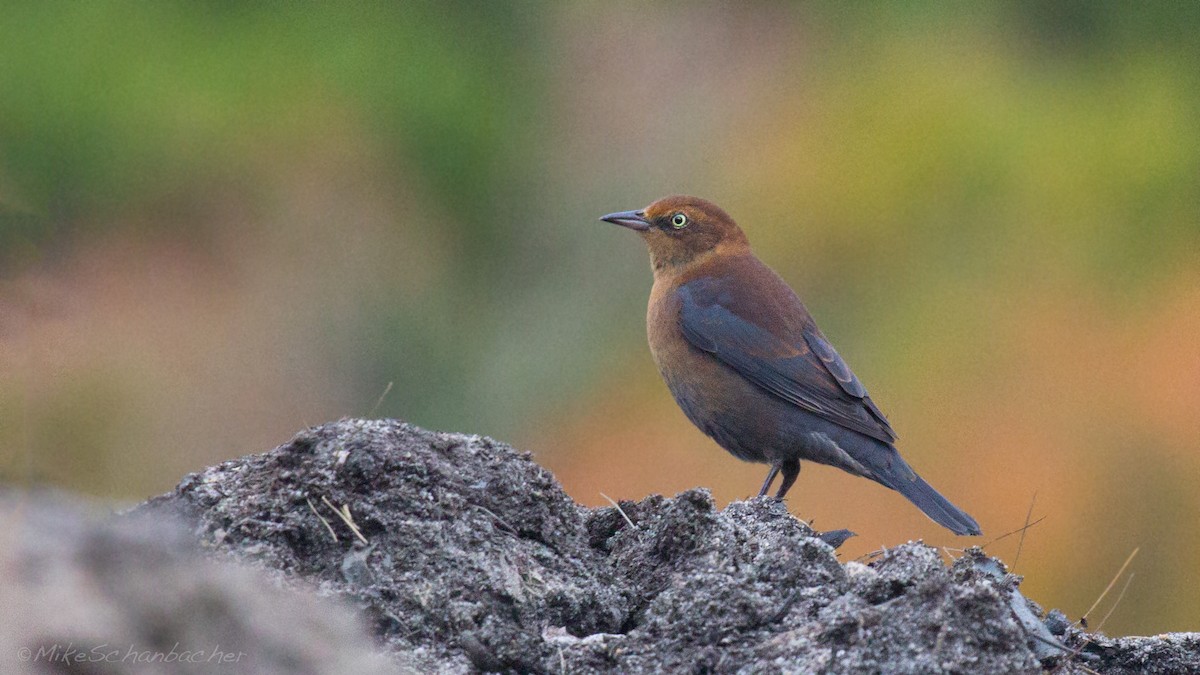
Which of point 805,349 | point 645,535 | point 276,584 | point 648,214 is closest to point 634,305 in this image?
point 648,214

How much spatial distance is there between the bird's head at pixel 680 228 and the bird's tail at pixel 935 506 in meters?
1.55

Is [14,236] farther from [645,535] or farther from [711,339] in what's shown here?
[711,339]

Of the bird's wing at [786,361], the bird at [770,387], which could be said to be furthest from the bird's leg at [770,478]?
the bird's wing at [786,361]

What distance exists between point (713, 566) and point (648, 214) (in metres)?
3.79

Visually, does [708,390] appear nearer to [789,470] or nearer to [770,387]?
[770,387]

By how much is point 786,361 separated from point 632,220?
1.22 meters

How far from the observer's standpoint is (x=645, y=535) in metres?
4.11

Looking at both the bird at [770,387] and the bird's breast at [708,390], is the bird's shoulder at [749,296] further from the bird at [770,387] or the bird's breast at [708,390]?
the bird's breast at [708,390]

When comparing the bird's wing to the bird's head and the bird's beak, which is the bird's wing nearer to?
the bird's head

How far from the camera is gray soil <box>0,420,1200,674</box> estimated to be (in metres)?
3.18

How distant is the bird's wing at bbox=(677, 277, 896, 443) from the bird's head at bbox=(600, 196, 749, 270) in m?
0.55

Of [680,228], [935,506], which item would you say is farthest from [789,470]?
[680,228]

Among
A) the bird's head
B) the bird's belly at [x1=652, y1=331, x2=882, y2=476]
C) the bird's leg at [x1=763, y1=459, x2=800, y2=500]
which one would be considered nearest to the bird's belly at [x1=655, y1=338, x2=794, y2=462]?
the bird's belly at [x1=652, y1=331, x2=882, y2=476]

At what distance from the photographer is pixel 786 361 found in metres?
6.54
